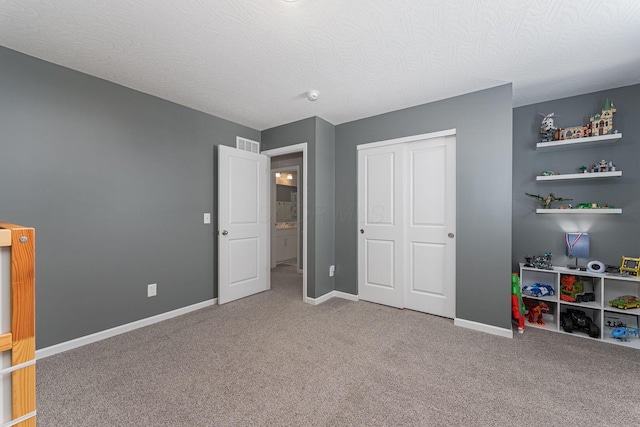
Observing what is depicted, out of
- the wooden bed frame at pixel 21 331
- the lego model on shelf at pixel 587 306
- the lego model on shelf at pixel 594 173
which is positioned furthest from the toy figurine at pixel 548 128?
the wooden bed frame at pixel 21 331

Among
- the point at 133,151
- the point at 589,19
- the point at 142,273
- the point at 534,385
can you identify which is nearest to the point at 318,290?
the point at 142,273

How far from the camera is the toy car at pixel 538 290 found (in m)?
2.79

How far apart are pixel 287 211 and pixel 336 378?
5274 millimetres

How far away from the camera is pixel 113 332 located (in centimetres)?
259

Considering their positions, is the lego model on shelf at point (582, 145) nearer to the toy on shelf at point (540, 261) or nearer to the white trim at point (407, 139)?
the toy on shelf at point (540, 261)

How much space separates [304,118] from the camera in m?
3.61

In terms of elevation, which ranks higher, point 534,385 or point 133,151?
point 133,151

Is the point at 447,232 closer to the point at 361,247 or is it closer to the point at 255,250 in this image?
the point at 361,247

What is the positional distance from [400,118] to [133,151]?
294 cm

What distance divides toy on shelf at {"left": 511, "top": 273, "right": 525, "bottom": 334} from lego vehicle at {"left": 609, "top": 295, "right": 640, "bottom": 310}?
28.5 inches

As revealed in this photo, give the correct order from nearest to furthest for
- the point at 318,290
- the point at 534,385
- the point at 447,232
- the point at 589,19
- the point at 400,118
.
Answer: the point at 589,19, the point at 534,385, the point at 447,232, the point at 400,118, the point at 318,290

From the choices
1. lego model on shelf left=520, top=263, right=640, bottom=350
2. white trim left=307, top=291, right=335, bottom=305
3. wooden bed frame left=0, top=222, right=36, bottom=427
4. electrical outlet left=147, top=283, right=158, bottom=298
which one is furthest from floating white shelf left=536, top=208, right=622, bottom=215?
electrical outlet left=147, top=283, right=158, bottom=298

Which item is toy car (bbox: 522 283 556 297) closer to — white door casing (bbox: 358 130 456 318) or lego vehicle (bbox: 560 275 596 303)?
lego vehicle (bbox: 560 275 596 303)

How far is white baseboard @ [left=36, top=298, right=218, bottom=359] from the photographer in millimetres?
2230
